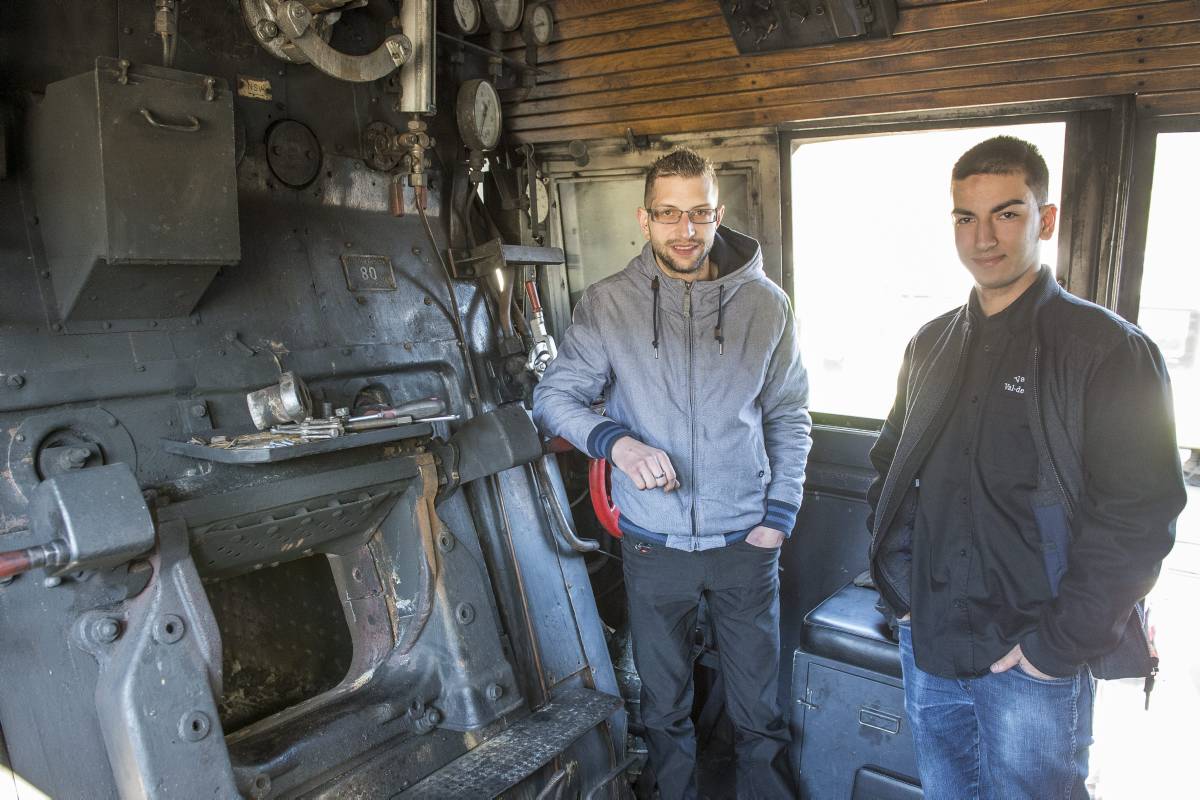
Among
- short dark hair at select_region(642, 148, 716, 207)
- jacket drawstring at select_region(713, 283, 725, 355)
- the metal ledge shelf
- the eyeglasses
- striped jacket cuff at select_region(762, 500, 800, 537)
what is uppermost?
short dark hair at select_region(642, 148, 716, 207)

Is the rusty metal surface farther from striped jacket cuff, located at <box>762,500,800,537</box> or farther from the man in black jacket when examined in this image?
the man in black jacket

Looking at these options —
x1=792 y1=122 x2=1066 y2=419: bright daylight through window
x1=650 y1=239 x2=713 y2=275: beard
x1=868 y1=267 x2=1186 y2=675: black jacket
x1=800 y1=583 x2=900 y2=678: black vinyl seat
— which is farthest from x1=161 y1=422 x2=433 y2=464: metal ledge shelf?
x1=792 y1=122 x2=1066 y2=419: bright daylight through window

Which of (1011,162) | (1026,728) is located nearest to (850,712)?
(1026,728)

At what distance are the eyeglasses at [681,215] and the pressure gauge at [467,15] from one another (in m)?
1.28

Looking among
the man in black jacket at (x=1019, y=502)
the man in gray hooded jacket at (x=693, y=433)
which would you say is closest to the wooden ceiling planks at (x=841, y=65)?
the man in gray hooded jacket at (x=693, y=433)

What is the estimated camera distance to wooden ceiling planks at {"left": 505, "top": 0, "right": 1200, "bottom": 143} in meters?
2.25

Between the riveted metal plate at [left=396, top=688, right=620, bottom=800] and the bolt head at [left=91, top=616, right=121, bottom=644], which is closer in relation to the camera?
the bolt head at [left=91, top=616, right=121, bottom=644]

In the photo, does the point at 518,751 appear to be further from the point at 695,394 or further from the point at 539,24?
the point at 539,24

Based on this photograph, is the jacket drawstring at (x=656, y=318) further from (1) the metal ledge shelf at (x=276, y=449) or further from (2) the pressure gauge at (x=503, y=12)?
(2) the pressure gauge at (x=503, y=12)

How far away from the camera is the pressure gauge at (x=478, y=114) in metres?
3.18

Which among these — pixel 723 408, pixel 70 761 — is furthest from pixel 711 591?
pixel 70 761

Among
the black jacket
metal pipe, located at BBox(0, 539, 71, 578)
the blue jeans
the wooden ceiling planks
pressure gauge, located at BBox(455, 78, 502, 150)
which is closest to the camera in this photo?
the black jacket

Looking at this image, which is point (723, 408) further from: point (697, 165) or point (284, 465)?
point (284, 465)

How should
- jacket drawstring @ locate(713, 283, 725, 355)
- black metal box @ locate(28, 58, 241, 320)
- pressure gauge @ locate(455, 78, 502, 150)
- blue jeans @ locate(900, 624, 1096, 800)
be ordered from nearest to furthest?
blue jeans @ locate(900, 624, 1096, 800), black metal box @ locate(28, 58, 241, 320), jacket drawstring @ locate(713, 283, 725, 355), pressure gauge @ locate(455, 78, 502, 150)
